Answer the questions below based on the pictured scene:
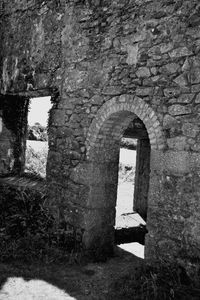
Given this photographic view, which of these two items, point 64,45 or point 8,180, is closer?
point 64,45

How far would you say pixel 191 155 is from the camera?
156 inches

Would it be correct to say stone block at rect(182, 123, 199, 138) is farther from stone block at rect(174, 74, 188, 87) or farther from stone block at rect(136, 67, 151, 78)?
stone block at rect(136, 67, 151, 78)

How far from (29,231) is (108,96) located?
2.74 meters

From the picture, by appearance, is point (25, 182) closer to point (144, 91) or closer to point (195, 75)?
point (144, 91)

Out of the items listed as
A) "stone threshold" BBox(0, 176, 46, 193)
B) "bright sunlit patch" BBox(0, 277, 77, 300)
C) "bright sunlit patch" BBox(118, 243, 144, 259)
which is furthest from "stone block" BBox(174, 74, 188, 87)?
"stone threshold" BBox(0, 176, 46, 193)

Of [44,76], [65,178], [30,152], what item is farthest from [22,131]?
[30,152]

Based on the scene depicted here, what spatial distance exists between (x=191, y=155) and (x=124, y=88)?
1.52 meters

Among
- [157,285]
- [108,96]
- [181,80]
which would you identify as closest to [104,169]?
[108,96]

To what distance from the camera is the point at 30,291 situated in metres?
3.88

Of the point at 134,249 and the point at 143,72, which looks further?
the point at 134,249

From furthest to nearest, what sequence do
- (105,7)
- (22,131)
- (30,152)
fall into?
(30,152)
(22,131)
(105,7)

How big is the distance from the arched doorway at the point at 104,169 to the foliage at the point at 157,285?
3.91ft

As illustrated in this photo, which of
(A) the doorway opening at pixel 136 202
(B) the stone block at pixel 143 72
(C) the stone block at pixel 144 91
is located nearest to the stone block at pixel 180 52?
(B) the stone block at pixel 143 72

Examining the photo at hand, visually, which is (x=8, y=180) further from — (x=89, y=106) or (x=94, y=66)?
(x=94, y=66)
